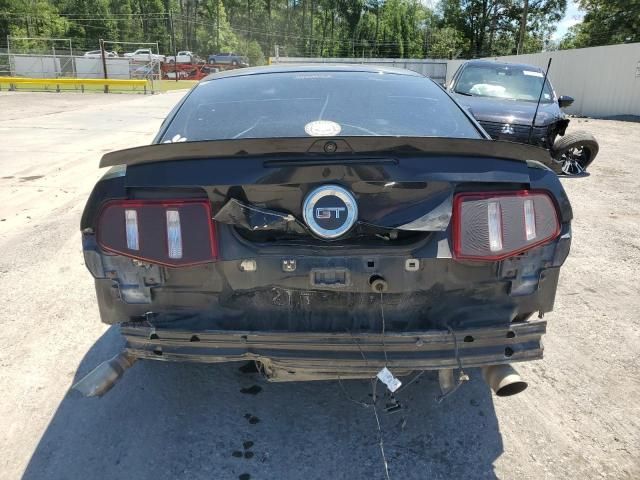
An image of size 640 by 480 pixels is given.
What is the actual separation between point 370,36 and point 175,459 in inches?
3138

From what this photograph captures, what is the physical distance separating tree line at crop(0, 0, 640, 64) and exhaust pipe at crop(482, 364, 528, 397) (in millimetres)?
46975

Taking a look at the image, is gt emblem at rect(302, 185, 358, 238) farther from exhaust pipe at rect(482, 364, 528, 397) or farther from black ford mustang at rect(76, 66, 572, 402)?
exhaust pipe at rect(482, 364, 528, 397)

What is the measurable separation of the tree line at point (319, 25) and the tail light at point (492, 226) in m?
46.8

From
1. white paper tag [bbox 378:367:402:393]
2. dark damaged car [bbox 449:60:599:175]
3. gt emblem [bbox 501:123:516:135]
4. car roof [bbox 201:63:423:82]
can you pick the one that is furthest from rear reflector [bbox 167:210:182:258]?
gt emblem [bbox 501:123:516:135]

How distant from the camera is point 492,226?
222 cm

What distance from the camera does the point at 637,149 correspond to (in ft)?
38.3

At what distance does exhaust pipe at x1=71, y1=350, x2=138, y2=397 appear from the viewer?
234cm

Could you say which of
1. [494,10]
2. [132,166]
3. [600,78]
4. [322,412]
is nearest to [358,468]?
[322,412]

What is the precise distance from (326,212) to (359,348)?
1.95 ft

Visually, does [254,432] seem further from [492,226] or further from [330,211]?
[492,226]

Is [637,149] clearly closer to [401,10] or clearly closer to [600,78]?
[600,78]

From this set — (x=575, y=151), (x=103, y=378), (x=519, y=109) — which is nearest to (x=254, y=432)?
(x=103, y=378)

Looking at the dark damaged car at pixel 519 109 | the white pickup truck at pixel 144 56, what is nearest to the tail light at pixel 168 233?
the dark damaged car at pixel 519 109

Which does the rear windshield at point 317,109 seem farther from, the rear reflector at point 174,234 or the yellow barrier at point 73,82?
the yellow barrier at point 73,82
